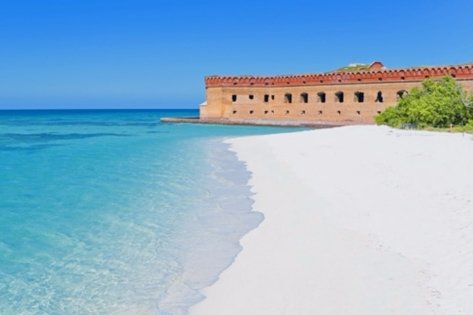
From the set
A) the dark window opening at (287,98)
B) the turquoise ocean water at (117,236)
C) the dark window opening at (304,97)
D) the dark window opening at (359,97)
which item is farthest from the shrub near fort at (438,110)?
the dark window opening at (287,98)

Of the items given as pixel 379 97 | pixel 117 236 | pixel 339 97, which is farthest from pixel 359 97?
pixel 117 236

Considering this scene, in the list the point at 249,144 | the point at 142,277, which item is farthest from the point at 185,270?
the point at 249,144

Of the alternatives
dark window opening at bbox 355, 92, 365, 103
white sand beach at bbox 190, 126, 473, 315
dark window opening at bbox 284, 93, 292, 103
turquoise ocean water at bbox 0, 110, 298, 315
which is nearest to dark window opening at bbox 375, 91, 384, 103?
dark window opening at bbox 355, 92, 365, 103

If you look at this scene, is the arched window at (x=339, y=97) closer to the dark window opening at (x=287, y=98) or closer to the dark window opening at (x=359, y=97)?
the dark window opening at (x=359, y=97)

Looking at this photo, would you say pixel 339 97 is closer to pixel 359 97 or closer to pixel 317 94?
pixel 359 97

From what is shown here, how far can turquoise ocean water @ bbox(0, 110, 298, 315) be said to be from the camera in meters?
4.77

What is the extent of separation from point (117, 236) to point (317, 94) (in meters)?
34.2

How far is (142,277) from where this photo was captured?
526cm

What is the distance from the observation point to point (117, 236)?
6.93m

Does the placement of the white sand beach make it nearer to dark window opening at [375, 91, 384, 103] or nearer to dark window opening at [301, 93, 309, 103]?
dark window opening at [375, 91, 384, 103]

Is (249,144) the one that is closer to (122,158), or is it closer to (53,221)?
(122,158)

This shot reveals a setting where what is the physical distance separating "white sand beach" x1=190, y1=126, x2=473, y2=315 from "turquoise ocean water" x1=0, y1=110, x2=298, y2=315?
0.45 metres

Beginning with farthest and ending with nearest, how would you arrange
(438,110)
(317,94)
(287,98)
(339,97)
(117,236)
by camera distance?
(287,98), (317,94), (339,97), (438,110), (117,236)

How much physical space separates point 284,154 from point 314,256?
10.8 m
